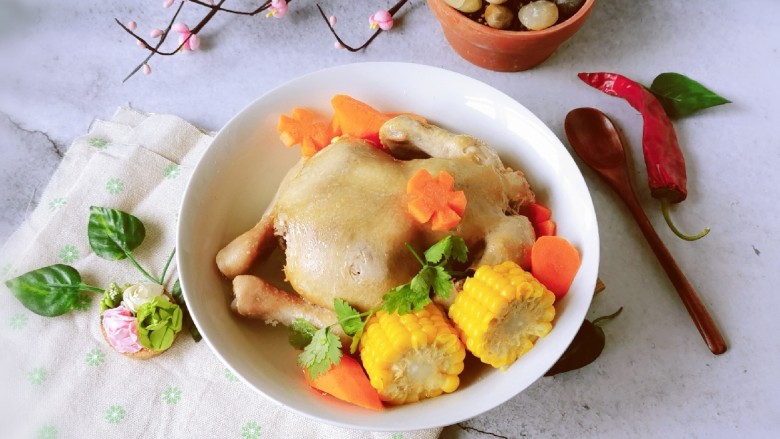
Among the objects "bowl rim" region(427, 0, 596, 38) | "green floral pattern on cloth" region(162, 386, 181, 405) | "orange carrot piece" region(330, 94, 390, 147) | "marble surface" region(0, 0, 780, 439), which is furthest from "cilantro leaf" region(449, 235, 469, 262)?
"green floral pattern on cloth" region(162, 386, 181, 405)

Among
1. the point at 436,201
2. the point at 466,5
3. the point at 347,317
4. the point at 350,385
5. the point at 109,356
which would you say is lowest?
the point at 109,356

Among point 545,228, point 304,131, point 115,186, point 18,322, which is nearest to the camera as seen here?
point 545,228

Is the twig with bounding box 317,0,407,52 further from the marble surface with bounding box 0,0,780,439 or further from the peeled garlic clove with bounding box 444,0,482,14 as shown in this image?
the peeled garlic clove with bounding box 444,0,482,14

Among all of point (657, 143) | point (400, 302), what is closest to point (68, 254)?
point (400, 302)

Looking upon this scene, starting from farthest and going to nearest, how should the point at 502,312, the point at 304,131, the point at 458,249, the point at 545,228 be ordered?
the point at 304,131, the point at 545,228, the point at 458,249, the point at 502,312

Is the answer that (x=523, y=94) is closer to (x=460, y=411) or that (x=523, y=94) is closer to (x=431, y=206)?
(x=431, y=206)

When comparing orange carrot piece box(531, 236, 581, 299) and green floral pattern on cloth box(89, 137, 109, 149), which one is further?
green floral pattern on cloth box(89, 137, 109, 149)

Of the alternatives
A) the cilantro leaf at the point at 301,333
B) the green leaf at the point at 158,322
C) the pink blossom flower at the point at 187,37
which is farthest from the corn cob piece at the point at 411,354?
the pink blossom flower at the point at 187,37

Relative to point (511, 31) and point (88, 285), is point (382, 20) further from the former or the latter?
point (88, 285)
